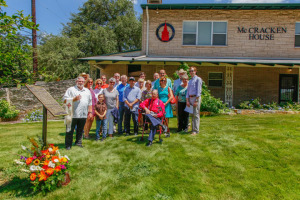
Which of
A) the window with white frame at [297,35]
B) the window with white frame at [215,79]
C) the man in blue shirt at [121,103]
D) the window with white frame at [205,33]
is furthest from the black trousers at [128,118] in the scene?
the window with white frame at [297,35]

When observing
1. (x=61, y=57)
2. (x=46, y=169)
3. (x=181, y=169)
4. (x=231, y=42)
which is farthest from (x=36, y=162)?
(x=61, y=57)

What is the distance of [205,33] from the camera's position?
13719 millimetres

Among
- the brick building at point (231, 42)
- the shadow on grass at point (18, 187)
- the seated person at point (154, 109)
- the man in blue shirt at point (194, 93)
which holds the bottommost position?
the shadow on grass at point (18, 187)

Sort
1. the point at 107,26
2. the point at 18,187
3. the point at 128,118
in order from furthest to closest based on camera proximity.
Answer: the point at 107,26 < the point at 128,118 < the point at 18,187

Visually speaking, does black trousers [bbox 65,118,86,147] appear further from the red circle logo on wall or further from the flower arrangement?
the red circle logo on wall

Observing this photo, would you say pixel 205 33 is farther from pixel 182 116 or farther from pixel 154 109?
pixel 154 109

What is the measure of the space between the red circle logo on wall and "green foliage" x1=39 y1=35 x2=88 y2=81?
13957mm

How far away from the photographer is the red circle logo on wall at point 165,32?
1363cm

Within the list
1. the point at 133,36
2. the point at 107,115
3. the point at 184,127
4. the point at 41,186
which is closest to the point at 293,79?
the point at 184,127

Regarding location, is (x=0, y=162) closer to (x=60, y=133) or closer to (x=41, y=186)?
(x=41, y=186)

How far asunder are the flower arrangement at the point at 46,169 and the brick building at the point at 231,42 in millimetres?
9655

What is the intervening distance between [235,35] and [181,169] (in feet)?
38.4

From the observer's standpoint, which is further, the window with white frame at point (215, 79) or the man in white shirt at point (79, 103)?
the window with white frame at point (215, 79)

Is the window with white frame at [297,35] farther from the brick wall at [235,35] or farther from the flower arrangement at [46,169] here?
the flower arrangement at [46,169]
